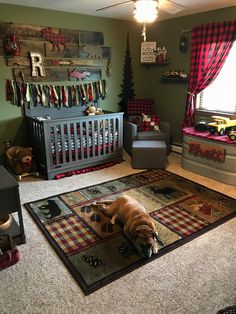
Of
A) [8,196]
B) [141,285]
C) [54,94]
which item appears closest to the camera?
[141,285]

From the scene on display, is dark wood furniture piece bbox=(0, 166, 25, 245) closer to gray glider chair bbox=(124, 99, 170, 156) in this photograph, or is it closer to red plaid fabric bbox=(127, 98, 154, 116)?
gray glider chair bbox=(124, 99, 170, 156)

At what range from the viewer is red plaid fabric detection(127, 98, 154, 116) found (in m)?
4.70

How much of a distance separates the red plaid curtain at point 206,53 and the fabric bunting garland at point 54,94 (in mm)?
1511

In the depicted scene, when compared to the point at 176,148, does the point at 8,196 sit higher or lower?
higher

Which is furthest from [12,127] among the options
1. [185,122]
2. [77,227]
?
[185,122]

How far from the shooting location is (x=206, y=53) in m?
3.84

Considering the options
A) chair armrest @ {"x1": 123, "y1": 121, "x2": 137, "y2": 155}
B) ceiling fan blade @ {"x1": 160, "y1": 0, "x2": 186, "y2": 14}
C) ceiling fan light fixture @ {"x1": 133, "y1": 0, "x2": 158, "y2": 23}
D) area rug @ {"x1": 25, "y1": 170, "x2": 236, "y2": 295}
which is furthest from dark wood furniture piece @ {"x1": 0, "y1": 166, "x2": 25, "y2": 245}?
chair armrest @ {"x1": 123, "y1": 121, "x2": 137, "y2": 155}

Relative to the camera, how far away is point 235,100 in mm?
3768

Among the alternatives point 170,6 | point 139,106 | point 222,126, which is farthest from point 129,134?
point 170,6

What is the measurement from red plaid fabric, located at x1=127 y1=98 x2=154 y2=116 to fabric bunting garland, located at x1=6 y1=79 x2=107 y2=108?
52 cm

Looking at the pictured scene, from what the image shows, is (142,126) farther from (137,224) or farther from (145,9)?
(137,224)

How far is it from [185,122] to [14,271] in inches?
135

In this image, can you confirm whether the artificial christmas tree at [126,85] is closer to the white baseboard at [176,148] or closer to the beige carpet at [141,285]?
the white baseboard at [176,148]

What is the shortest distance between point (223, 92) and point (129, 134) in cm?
160
